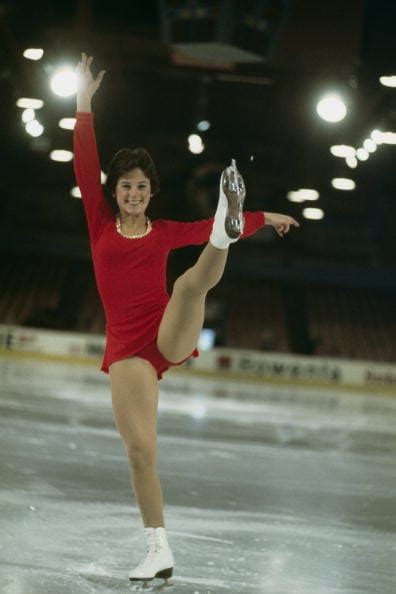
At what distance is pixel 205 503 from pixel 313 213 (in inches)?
1012

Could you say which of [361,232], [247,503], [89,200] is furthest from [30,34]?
[361,232]

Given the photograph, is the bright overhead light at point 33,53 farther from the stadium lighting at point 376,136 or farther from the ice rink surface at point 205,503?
the stadium lighting at point 376,136

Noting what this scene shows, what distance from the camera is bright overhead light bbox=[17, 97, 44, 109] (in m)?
17.0

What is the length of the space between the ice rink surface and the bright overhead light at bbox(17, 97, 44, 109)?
6398 millimetres

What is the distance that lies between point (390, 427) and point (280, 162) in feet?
28.1

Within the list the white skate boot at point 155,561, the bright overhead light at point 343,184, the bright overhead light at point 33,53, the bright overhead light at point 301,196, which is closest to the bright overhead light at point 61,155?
the bright overhead light at point 301,196

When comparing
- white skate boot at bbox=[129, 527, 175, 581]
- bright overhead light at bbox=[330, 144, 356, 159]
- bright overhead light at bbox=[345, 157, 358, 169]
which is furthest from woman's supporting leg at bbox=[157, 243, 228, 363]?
bright overhead light at bbox=[345, 157, 358, 169]

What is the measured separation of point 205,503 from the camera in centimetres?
605

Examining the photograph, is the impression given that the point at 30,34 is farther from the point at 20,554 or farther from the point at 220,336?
the point at 220,336

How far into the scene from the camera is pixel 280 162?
67.3 ft

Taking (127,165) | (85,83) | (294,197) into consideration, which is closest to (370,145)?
(294,197)

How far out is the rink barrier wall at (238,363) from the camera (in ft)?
82.0

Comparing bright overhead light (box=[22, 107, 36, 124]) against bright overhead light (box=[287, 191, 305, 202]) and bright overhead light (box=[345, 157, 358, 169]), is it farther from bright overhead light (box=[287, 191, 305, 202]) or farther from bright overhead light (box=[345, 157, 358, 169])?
bright overhead light (box=[287, 191, 305, 202])

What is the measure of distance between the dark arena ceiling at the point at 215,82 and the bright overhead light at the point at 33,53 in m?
0.11
